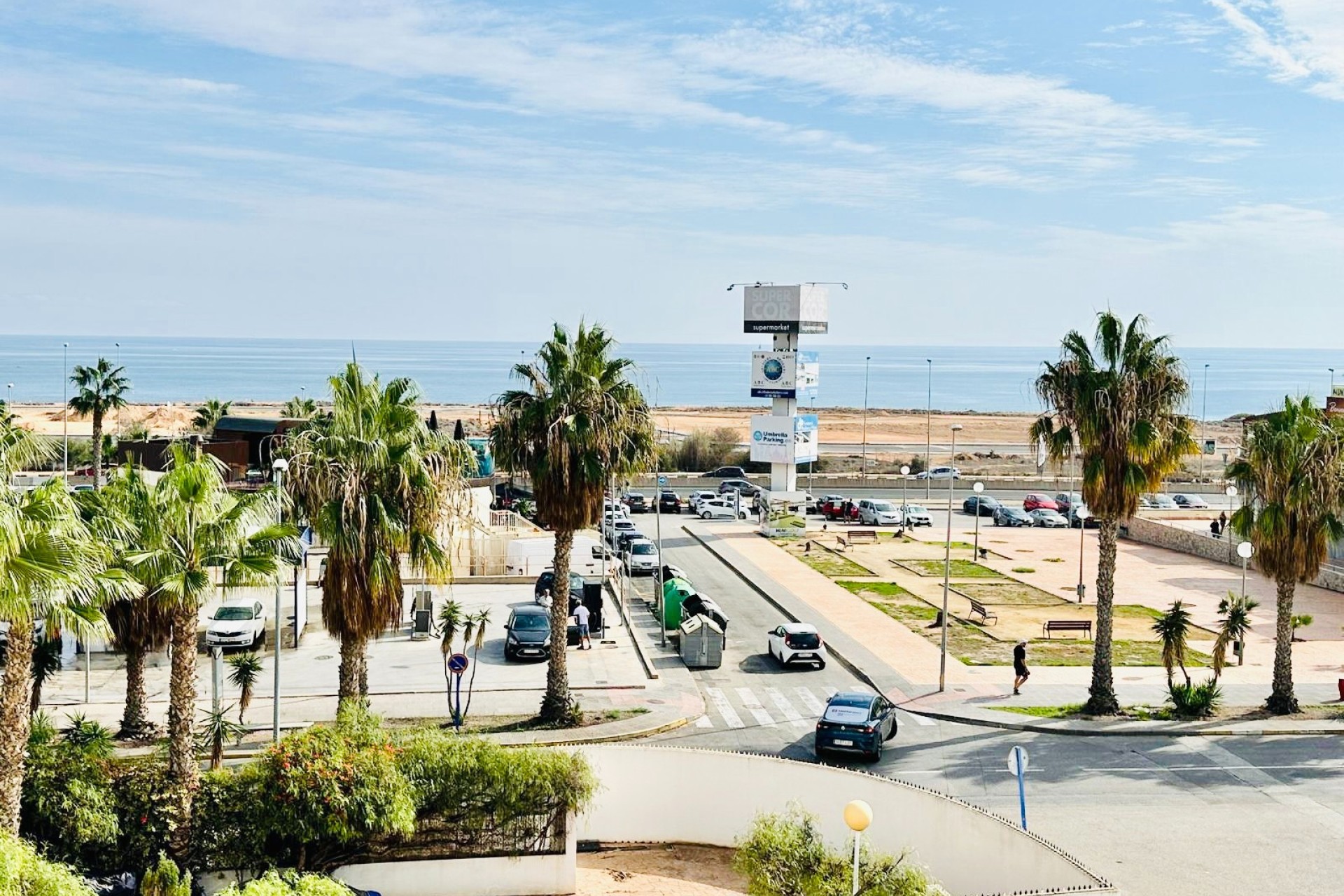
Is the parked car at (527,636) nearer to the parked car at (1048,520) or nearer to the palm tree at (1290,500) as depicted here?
the palm tree at (1290,500)

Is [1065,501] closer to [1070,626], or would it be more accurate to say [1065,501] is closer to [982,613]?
[982,613]

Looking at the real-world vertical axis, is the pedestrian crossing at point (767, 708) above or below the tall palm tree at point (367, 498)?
below

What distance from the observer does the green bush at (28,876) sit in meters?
12.5

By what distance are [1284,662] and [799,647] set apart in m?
11.9

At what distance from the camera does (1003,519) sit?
7069 centimetres

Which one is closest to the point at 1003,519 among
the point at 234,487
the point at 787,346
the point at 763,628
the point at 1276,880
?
the point at 787,346

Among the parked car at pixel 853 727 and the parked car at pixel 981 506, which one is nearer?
the parked car at pixel 853 727

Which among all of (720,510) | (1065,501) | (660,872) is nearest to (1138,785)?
(660,872)

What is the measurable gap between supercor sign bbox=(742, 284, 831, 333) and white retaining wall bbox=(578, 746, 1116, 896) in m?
51.1

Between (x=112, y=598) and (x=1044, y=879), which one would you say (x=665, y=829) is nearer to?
(x=1044, y=879)

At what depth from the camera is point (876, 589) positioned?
160 feet

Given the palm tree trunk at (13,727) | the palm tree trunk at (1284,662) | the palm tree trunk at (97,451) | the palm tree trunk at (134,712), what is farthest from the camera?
the palm tree trunk at (97,451)

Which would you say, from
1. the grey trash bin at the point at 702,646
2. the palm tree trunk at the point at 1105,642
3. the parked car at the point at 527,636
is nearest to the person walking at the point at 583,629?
the parked car at the point at 527,636

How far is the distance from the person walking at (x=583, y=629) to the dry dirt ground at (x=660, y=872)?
52.0 feet
